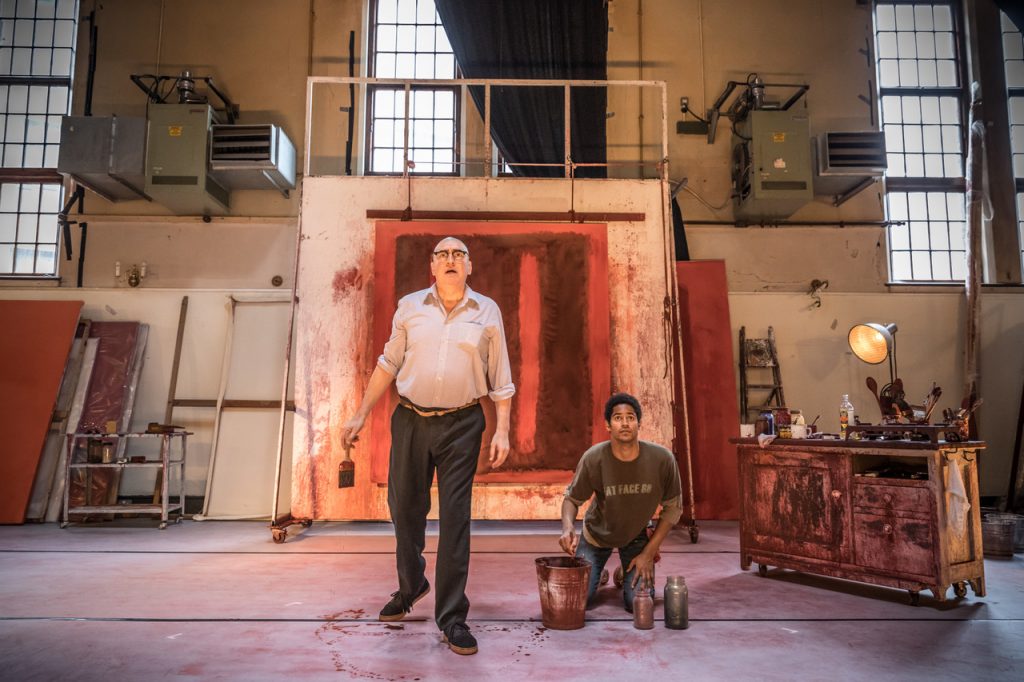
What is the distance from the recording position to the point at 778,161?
657cm

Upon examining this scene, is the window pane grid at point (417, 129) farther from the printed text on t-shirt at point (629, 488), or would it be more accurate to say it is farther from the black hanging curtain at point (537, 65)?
the printed text on t-shirt at point (629, 488)

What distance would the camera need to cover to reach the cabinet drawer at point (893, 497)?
3336 millimetres

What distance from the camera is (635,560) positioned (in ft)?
10.2

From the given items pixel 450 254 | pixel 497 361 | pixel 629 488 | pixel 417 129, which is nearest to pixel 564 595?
pixel 629 488

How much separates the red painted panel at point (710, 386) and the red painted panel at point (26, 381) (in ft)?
18.9

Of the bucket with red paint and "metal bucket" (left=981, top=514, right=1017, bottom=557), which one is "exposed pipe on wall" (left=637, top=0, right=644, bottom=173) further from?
the bucket with red paint

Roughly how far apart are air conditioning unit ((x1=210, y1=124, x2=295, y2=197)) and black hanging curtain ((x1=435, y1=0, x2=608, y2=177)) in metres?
1.98

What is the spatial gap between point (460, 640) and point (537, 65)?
19.2 feet

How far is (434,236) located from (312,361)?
1377mm

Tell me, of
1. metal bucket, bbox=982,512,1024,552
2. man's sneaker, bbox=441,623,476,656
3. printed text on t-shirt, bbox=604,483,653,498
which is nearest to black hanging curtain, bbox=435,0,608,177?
printed text on t-shirt, bbox=604,483,653,498

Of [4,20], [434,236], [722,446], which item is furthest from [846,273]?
[4,20]

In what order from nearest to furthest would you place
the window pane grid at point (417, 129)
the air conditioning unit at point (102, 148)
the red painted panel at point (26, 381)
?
the red painted panel at point (26, 381) < the air conditioning unit at point (102, 148) < the window pane grid at point (417, 129)

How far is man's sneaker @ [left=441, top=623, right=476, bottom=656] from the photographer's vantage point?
8.44ft

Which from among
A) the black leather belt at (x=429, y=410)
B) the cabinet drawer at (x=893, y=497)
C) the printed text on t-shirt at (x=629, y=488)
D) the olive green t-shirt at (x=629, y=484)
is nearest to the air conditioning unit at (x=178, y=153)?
the black leather belt at (x=429, y=410)
